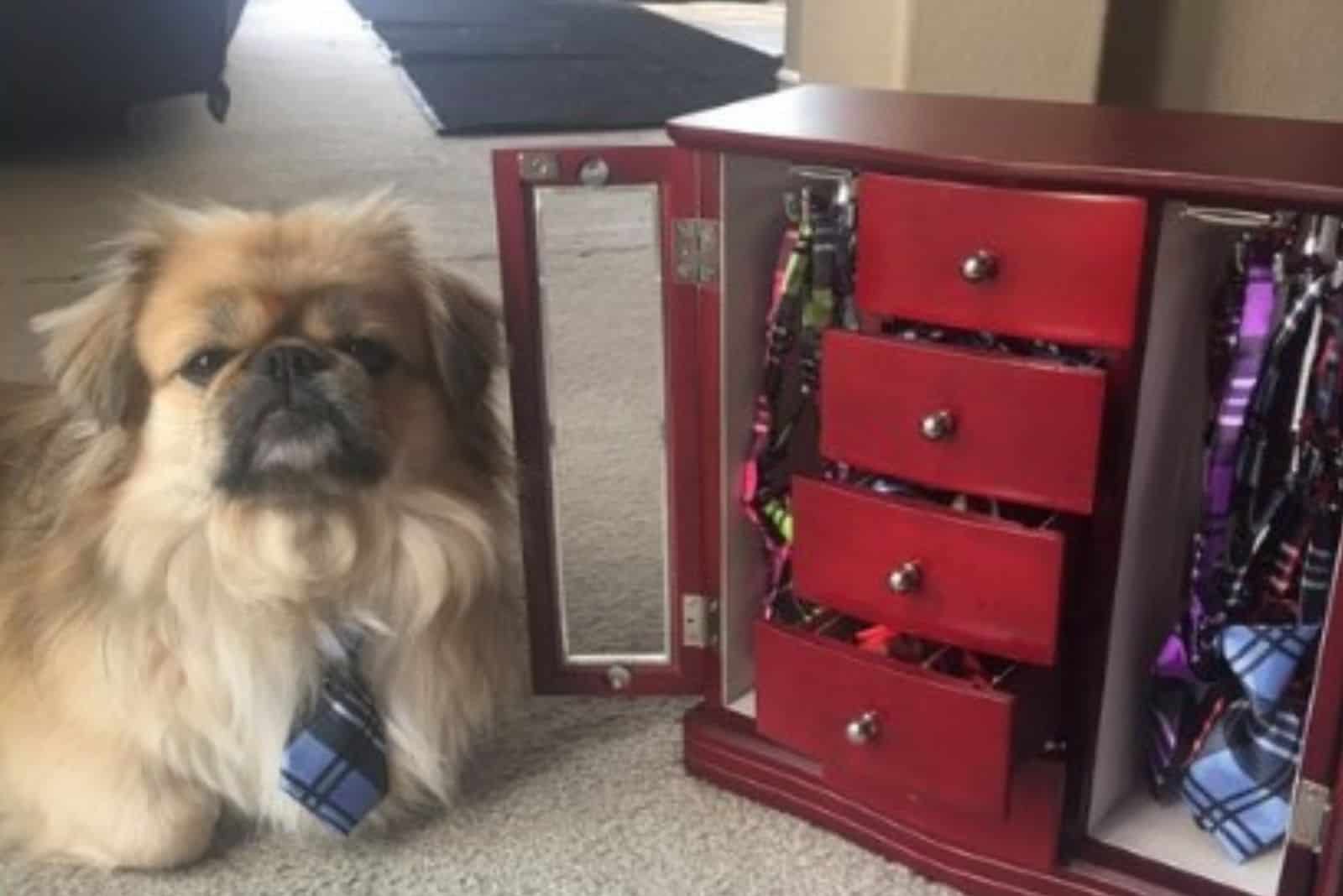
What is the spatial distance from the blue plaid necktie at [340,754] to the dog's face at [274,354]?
0.57ft

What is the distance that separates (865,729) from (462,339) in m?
0.44

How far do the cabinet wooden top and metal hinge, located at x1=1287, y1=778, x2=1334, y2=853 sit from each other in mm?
403

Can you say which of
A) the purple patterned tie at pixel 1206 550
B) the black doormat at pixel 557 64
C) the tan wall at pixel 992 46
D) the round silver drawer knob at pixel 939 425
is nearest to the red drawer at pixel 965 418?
the round silver drawer knob at pixel 939 425

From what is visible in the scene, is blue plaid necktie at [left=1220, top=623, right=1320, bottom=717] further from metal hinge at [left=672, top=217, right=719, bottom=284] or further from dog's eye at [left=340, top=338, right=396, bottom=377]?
dog's eye at [left=340, top=338, right=396, bottom=377]

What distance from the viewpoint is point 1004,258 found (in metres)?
1.06

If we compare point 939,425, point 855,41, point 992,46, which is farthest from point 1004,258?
point 855,41

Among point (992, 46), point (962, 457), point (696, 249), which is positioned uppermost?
point (992, 46)

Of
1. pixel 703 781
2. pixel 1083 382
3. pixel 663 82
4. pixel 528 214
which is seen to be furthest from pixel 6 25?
pixel 1083 382

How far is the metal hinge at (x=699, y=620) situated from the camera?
1.38 meters

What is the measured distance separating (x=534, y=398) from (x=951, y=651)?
42 centimetres

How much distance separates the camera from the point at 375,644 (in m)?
1.25

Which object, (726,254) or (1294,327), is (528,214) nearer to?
(726,254)

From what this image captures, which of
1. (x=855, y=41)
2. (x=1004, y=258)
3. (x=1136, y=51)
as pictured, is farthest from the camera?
(x=855, y=41)

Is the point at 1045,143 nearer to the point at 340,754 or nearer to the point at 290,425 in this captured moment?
the point at 290,425
